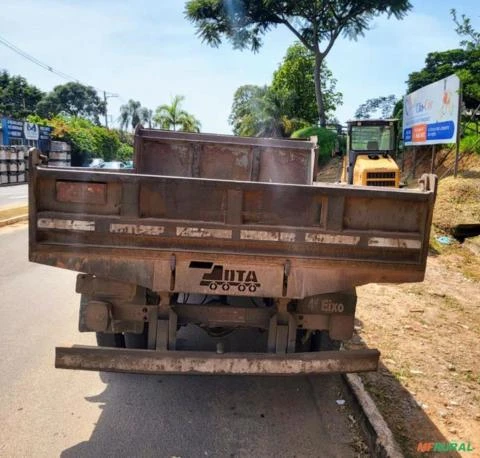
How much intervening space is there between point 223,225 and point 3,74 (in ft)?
241

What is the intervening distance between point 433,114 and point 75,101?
2988 inches

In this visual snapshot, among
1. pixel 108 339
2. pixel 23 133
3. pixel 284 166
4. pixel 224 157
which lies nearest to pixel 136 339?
pixel 108 339

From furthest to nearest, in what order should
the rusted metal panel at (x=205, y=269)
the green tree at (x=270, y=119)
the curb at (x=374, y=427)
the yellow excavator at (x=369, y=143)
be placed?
the green tree at (x=270, y=119)
the yellow excavator at (x=369, y=143)
the rusted metal panel at (x=205, y=269)
the curb at (x=374, y=427)

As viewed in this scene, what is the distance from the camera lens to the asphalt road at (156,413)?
3299 millimetres

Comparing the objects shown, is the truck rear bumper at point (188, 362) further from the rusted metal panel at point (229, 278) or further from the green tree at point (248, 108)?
the green tree at point (248, 108)

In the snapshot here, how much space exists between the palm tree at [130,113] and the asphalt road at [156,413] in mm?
72322

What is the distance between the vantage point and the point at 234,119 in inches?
2207

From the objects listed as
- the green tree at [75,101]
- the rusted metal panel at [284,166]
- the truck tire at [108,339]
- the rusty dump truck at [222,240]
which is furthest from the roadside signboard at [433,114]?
the green tree at [75,101]

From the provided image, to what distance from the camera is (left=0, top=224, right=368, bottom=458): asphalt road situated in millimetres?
3299

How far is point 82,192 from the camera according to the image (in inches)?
128

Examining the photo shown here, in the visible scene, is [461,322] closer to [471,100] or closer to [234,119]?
[471,100]

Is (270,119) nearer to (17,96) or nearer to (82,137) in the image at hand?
(82,137)

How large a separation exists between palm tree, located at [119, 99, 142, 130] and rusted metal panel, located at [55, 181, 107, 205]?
241 ft

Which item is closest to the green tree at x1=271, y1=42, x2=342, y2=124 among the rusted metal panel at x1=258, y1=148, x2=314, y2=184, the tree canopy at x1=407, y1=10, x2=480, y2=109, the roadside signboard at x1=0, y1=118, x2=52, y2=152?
the tree canopy at x1=407, y1=10, x2=480, y2=109
